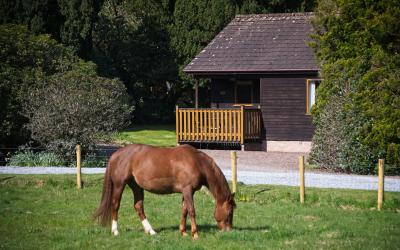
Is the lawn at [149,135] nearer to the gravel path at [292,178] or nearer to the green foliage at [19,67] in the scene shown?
the green foliage at [19,67]

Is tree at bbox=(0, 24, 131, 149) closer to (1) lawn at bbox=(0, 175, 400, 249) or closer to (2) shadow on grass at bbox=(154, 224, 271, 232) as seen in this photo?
(1) lawn at bbox=(0, 175, 400, 249)

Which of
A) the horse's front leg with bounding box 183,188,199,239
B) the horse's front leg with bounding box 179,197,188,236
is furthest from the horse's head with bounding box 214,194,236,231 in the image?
the horse's front leg with bounding box 179,197,188,236

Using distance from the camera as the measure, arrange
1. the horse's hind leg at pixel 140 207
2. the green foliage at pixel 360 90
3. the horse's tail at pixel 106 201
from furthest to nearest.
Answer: the green foliage at pixel 360 90 → the horse's tail at pixel 106 201 → the horse's hind leg at pixel 140 207

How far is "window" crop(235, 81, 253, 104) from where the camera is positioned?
115ft

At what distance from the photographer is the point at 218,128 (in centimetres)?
3256

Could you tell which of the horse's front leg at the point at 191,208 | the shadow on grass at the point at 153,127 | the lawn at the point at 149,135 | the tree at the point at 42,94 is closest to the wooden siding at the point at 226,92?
the lawn at the point at 149,135

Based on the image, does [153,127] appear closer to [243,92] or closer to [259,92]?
[243,92]

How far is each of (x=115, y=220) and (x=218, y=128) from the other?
18.7 metres

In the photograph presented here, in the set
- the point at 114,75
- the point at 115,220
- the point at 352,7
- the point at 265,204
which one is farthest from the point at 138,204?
the point at 114,75

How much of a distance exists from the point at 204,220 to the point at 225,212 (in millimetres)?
2458

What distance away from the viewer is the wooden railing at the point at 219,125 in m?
32.3

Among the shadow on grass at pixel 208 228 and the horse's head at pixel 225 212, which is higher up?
the horse's head at pixel 225 212

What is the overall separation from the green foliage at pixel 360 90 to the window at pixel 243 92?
7.90 m

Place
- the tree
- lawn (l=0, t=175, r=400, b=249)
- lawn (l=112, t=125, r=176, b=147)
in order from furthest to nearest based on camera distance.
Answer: lawn (l=112, t=125, r=176, b=147)
the tree
lawn (l=0, t=175, r=400, b=249)
